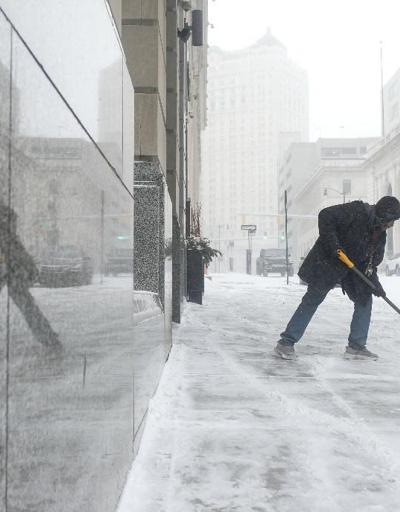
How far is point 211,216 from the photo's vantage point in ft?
557

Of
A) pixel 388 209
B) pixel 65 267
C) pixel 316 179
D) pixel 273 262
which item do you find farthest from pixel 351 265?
pixel 316 179

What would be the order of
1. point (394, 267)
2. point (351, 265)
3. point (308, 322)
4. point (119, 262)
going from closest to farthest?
point (119, 262), point (351, 265), point (308, 322), point (394, 267)

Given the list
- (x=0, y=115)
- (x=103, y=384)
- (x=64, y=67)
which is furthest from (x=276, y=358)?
(x=0, y=115)

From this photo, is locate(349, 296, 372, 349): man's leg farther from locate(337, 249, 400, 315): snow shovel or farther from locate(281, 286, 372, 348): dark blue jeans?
locate(337, 249, 400, 315): snow shovel

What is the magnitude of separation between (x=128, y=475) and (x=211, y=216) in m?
168

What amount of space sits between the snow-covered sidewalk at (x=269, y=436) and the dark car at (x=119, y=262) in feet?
2.65

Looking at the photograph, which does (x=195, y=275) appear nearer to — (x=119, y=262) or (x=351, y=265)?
(x=351, y=265)

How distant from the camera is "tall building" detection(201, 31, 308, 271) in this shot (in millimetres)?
167875

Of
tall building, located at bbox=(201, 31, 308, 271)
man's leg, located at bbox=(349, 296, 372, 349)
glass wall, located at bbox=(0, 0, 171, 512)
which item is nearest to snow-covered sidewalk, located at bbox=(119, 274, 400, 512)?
man's leg, located at bbox=(349, 296, 372, 349)

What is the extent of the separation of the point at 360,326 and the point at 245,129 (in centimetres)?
17255

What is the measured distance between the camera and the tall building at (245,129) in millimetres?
167875

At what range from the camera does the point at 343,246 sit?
5.90 m

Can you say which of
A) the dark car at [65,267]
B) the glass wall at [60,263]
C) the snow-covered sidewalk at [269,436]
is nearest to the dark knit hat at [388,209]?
the snow-covered sidewalk at [269,436]

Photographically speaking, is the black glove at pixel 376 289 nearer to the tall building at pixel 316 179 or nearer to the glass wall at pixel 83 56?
the glass wall at pixel 83 56
